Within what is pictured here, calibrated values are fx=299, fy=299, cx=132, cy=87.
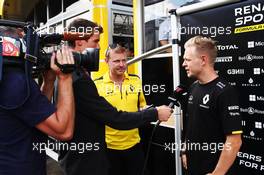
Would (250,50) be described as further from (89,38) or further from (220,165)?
(89,38)

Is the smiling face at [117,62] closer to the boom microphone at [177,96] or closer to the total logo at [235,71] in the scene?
the boom microphone at [177,96]

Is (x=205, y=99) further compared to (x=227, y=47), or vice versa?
(x=227, y=47)

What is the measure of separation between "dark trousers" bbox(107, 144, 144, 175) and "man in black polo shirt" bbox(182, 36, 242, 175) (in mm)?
848

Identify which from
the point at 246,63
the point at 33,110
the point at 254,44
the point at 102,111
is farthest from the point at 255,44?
the point at 33,110

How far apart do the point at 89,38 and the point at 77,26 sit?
0.13 metres

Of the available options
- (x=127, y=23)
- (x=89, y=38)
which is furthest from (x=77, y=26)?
(x=127, y=23)

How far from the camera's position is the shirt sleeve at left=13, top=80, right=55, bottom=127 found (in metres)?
1.34

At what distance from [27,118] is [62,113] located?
6.1 inches

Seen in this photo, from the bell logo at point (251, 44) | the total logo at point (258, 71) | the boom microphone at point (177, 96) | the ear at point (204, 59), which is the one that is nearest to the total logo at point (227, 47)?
the bell logo at point (251, 44)

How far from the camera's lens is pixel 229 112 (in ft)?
5.71

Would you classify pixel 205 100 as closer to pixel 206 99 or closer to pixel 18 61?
pixel 206 99

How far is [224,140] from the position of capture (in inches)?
73.0

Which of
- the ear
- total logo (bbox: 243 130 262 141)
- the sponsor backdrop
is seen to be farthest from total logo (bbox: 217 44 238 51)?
total logo (bbox: 243 130 262 141)

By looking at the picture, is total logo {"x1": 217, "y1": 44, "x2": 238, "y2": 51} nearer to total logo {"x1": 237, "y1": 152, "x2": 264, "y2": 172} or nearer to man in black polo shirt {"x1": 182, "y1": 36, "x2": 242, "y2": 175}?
man in black polo shirt {"x1": 182, "y1": 36, "x2": 242, "y2": 175}
